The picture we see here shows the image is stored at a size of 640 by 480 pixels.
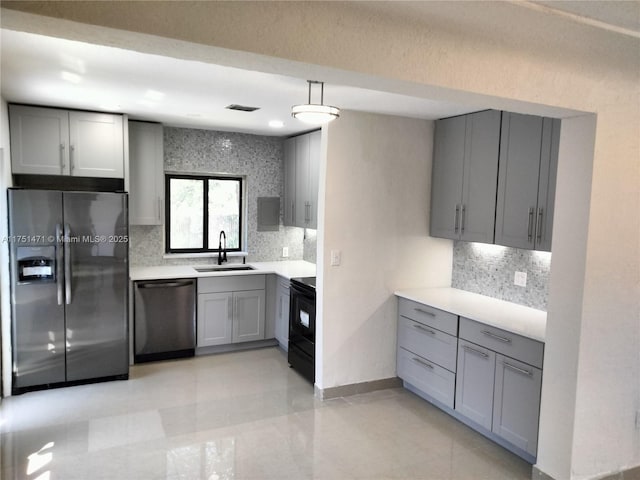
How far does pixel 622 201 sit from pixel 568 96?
70 centimetres

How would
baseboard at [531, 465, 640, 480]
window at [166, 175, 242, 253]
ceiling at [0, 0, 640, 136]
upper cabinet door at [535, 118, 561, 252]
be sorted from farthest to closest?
window at [166, 175, 242, 253], upper cabinet door at [535, 118, 561, 252], baseboard at [531, 465, 640, 480], ceiling at [0, 0, 640, 136]

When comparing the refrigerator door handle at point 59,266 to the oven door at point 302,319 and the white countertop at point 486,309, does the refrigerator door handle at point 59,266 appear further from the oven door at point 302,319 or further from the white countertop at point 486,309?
the white countertop at point 486,309

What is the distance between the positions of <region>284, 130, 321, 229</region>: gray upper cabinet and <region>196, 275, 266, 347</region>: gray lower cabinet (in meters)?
0.81

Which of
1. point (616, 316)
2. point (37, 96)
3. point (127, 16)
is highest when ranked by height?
point (37, 96)

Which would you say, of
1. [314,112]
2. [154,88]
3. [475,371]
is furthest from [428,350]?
[154,88]

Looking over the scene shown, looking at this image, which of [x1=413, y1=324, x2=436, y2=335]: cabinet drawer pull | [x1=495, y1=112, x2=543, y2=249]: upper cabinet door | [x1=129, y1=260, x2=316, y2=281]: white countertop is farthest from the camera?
[x1=129, y1=260, x2=316, y2=281]: white countertop

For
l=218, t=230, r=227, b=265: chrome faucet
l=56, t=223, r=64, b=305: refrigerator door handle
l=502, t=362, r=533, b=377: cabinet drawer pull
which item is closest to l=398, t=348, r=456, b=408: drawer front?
l=502, t=362, r=533, b=377: cabinet drawer pull

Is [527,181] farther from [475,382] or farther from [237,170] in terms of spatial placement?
[237,170]

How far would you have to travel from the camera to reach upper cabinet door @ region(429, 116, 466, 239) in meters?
3.78

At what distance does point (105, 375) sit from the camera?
4.06 metres

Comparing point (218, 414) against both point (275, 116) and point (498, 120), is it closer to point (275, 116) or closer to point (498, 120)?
point (275, 116)

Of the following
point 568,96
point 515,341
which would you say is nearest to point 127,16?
point 568,96

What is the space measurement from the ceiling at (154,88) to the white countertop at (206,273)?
59.5 inches

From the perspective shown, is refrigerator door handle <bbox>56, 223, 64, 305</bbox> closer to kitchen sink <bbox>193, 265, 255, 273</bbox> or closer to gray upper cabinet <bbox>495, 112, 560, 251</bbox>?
kitchen sink <bbox>193, 265, 255, 273</bbox>
